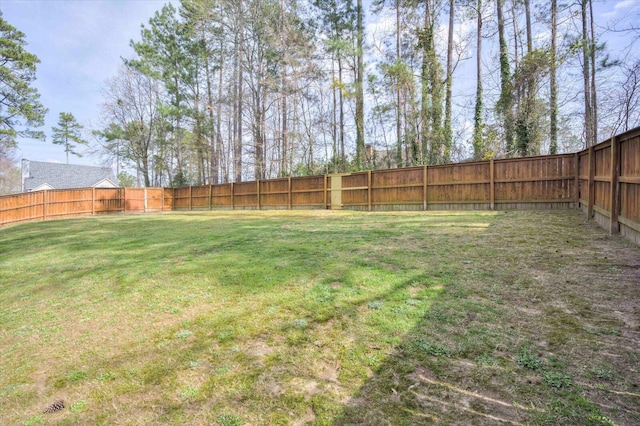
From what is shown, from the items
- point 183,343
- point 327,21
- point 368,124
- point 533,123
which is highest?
point 327,21

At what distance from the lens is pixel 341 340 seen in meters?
2.00

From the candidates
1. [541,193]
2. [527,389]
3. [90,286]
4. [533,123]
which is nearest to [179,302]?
[90,286]

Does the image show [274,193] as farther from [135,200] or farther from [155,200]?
[135,200]

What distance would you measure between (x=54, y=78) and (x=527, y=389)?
31.3m

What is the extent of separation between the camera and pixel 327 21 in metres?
17.4

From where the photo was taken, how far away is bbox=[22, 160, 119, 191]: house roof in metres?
26.7

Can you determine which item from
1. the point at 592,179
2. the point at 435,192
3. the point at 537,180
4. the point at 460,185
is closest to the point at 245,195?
the point at 435,192

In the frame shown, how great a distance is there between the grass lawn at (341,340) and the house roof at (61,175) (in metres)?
31.1

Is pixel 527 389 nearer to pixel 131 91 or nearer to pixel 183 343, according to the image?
pixel 183 343

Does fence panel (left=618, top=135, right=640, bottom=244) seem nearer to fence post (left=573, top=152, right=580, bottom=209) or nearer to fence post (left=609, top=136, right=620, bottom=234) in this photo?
fence post (left=609, top=136, right=620, bottom=234)

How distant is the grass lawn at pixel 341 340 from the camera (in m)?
1.44

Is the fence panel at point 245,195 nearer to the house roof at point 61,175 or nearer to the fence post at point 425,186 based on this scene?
the fence post at point 425,186

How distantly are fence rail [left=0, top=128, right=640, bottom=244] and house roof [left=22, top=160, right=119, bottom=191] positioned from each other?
13401mm

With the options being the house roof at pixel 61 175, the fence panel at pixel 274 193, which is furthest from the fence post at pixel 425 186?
the house roof at pixel 61 175
